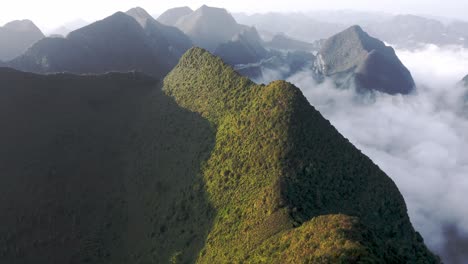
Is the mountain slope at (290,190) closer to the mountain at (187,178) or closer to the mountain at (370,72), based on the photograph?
the mountain at (187,178)

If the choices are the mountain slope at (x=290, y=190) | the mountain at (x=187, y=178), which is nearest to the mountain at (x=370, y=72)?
the mountain at (x=187, y=178)

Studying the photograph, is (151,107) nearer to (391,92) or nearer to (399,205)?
(399,205)

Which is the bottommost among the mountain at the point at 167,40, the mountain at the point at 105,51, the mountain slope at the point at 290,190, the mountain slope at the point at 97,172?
the mountain at the point at 167,40

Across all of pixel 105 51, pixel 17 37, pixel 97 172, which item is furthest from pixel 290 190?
pixel 17 37

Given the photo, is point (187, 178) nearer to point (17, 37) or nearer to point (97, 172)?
point (97, 172)

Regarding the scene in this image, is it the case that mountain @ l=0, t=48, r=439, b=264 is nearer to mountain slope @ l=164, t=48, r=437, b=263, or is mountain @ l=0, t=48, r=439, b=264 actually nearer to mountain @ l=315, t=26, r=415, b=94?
mountain slope @ l=164, t=48, r=437, b=263

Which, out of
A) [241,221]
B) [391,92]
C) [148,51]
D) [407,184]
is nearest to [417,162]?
[407,184]
